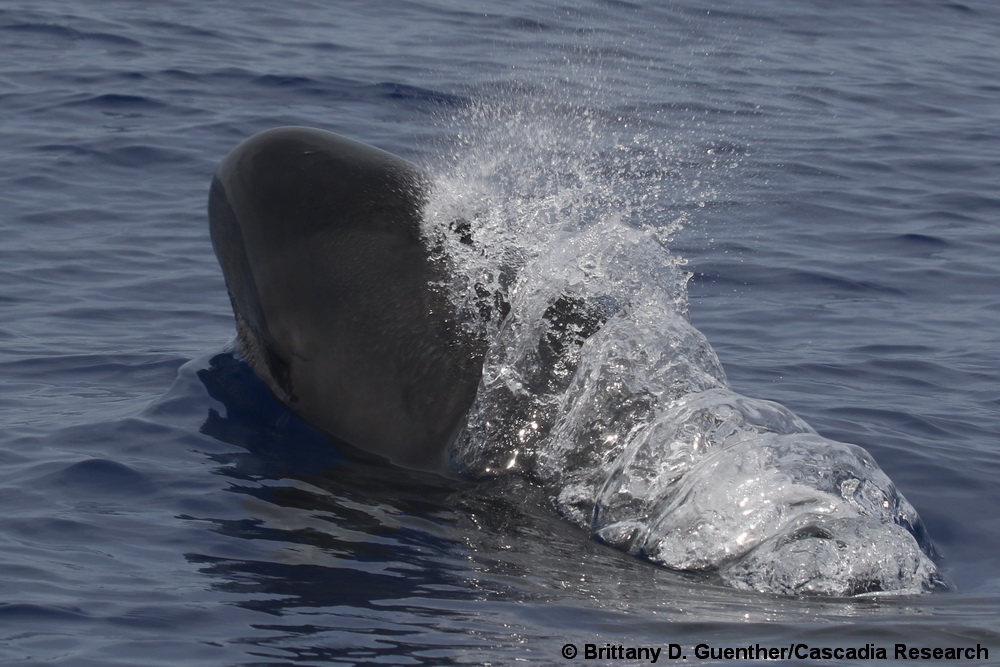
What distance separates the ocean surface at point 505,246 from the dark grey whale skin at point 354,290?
0.85 ft

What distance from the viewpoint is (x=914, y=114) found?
1888 cm

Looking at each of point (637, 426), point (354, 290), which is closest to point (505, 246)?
point (354, 290)

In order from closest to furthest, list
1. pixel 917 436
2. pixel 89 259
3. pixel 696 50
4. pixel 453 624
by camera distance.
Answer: pixel 453 624, pixel 917 436, pixel 89 259, pixel 696 50

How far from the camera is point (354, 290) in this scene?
257 inches

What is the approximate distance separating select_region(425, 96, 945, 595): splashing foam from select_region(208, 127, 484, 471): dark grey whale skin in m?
0.14

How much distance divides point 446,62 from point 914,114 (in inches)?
246

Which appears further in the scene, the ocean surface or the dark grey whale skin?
the dark grey whale skin

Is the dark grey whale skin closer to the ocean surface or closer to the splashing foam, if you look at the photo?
the splashing foam

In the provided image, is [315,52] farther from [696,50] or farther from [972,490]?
[972,490]

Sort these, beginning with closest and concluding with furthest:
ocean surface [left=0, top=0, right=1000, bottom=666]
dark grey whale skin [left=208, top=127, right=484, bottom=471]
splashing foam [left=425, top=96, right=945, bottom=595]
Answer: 1. ocean surface [left=0, top=0, right=1000, bottom=666]
2. splashing foam [left=425, top=96, right=945, bottom=595]
3. dark grey whale skin [left=208, top=127, right=484, bottom=471]

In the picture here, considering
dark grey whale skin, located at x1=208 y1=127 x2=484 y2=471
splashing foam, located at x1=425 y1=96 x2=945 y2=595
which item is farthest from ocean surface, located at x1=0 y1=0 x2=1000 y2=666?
dark grey whale skin, located at x1=208 y1=127 x2=484 y2=471

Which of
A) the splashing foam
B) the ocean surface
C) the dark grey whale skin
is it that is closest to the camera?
the ocean surface

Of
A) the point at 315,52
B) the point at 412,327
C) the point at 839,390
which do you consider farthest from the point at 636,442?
the point at 315,52

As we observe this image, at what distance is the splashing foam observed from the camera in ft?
17.5
